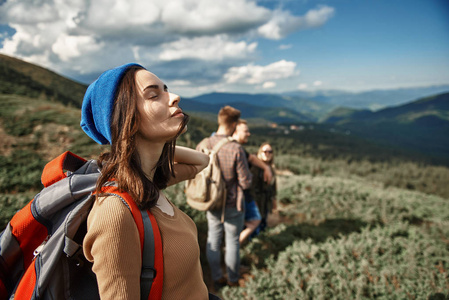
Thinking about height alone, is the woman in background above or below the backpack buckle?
below

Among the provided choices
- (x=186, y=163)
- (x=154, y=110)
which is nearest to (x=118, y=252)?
(x=154, y=110)

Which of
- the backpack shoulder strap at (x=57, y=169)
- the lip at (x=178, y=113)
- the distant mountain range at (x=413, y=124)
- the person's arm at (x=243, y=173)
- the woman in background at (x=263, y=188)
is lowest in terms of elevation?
the distant mountain range at (x=413, y=124)

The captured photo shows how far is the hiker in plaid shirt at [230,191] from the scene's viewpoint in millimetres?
2732

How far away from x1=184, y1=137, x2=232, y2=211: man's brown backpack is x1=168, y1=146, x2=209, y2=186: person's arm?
3.92 ft

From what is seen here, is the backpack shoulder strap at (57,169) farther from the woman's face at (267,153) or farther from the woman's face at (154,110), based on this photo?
the woman's face at (267,153)

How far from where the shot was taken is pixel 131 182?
2.67ft

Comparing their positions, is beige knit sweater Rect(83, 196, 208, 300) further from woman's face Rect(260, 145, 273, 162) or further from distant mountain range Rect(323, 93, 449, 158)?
distant mountain range Rect(323, 93, 449, 158)

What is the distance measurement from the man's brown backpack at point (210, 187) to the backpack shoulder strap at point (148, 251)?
5.95 feet

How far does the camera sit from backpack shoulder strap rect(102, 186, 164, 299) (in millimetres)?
777

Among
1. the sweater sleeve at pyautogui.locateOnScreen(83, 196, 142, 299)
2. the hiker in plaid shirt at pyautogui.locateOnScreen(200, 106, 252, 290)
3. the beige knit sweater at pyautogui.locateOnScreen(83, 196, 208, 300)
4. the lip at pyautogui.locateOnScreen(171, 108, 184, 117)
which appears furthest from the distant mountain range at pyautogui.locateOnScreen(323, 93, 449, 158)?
the sweater sleeve at pyautogui.locateOnScreen(83, 196, 142, 299)

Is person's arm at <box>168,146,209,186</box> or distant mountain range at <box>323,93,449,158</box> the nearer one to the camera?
person's arm at <box>168,146,209,186</box>

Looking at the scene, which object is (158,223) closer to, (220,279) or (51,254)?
(51,254)

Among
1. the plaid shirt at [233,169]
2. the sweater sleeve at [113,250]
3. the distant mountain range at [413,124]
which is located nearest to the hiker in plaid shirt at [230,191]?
the plaid shirt at [233,169]

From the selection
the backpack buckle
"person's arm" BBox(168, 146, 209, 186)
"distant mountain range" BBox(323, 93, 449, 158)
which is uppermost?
"person's arm" BBox(168, 146, 209, 186)
